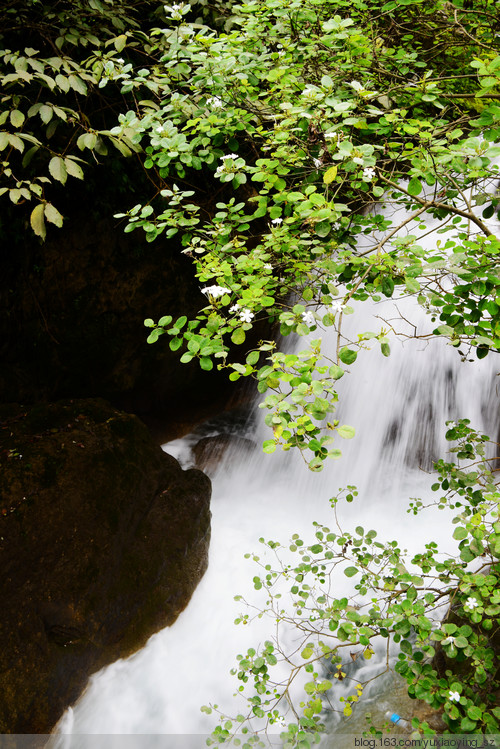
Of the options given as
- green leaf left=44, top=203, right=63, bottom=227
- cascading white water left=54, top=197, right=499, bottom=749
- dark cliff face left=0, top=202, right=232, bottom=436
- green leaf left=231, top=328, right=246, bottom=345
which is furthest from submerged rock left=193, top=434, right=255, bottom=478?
green leaf left=231, top=328, right=246, bottom=345

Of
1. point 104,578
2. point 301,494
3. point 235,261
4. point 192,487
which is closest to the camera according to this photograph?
point 235,261

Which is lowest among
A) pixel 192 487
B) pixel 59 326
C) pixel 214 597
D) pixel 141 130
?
pixel 214 597

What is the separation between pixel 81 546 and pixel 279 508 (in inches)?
77.9

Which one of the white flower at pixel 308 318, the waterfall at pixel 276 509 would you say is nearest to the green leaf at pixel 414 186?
the white flower at pixel 308 318

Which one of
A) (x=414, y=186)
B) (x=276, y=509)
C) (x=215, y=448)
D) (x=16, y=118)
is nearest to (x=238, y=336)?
(x=414, y=186)

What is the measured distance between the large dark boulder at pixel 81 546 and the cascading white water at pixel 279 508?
165 millimetres

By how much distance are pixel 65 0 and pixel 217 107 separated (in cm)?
203

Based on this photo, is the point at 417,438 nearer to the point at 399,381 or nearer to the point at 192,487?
the point at 399,381

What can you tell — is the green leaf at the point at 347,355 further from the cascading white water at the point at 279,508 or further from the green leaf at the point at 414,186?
the cascading white water at the point at 279,508

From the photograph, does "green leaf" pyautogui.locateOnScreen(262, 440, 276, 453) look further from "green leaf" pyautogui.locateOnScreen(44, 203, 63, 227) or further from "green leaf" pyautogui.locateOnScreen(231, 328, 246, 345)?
"green leaf" pyautogui.locateOnScreen(44, 203, 63, 227)

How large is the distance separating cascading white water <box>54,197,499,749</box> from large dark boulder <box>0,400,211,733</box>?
0.54 ft

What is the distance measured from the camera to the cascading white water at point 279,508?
2.99 metres

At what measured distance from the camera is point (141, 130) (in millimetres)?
2201

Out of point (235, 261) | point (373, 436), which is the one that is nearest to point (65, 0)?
point (235, 261)
